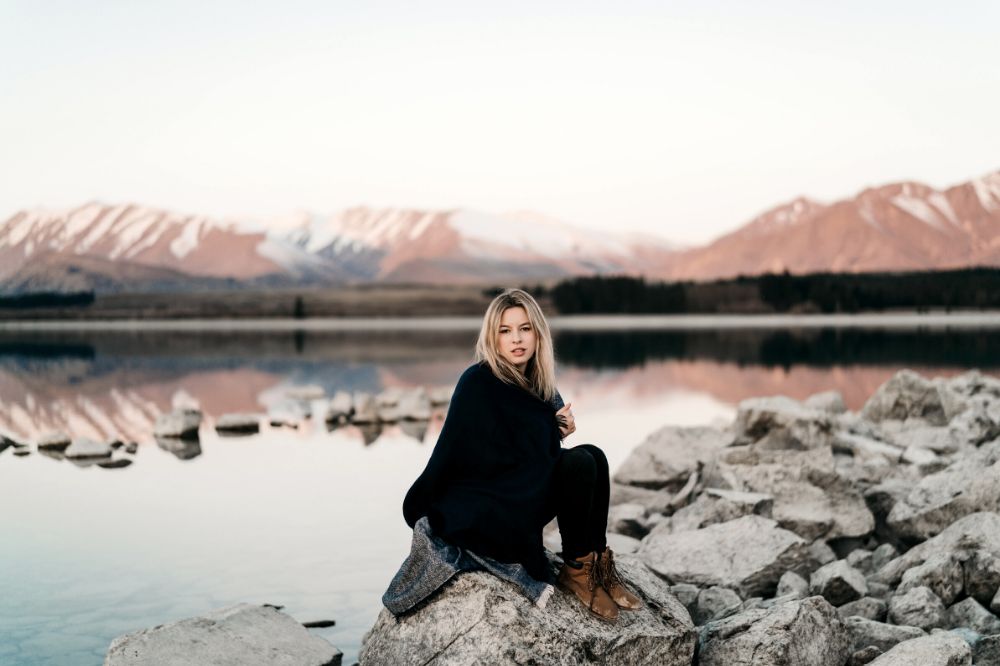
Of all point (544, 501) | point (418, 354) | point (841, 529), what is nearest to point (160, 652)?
point (544, 501)

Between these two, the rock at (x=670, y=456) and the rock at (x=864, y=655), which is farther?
the rock at (x=670, y=456)

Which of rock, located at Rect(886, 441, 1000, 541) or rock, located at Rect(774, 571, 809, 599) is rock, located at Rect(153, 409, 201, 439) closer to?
rock, located at Rect(886, 441, 1000, 541)

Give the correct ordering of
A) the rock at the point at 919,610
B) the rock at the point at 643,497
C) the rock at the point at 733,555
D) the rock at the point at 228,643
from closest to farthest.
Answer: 1. the rock at the point at 228,643
2. the rock at the point at 919,610
3. the rock at the point at 733,555
4. the rock at the point at 643,497

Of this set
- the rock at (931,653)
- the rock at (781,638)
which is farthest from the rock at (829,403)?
the rock at (931,653)

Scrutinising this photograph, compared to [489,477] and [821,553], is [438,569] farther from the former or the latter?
[821,553]

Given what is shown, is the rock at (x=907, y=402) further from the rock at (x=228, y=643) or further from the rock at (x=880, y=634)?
the rock at (x=228, y=643)

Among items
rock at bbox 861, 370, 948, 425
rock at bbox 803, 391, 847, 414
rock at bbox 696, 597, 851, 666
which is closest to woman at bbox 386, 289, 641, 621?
rock at bbox 696, 597, 851, 666

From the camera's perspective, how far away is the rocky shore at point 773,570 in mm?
5121

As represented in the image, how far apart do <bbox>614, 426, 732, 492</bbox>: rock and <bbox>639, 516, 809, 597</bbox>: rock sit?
2893 mm

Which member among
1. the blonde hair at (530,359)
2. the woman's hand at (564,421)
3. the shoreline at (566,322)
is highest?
the blonde hair at (530,359)

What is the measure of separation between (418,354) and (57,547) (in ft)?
129

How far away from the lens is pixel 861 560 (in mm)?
7973

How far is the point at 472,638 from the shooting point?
5023mm

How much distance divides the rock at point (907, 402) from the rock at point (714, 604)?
9822 millimetres
